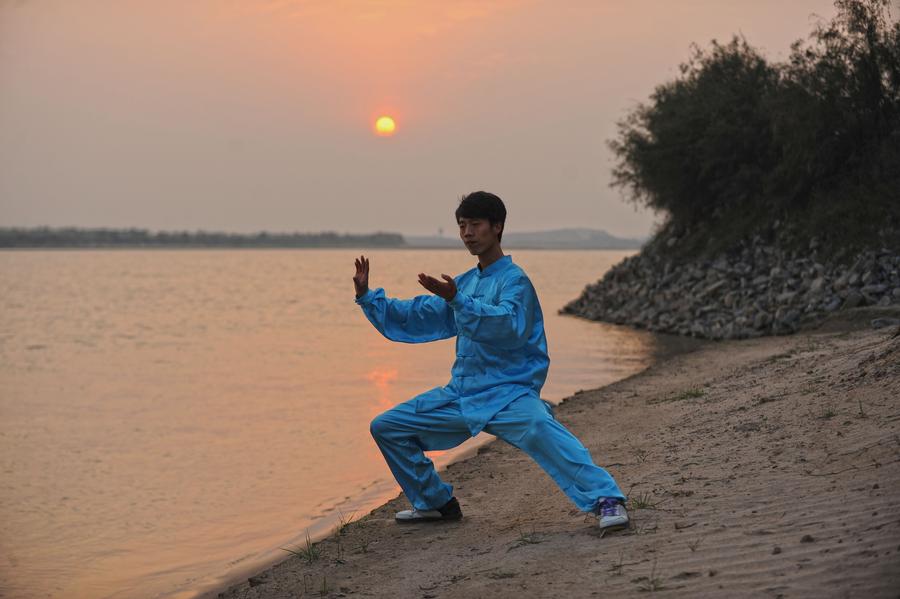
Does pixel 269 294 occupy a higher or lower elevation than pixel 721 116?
lower

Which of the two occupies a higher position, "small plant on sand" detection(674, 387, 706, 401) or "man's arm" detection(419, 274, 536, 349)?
"man's arm" detection(419, 274, 536, 349)

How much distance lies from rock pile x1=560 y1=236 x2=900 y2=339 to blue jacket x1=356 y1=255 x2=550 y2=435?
42.3 ft

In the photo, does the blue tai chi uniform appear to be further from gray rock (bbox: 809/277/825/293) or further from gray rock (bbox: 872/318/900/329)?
gray rock (bbox: 809/277/825/293)

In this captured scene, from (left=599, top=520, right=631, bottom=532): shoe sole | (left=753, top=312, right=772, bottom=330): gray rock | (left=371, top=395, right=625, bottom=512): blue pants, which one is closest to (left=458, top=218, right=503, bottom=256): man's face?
(left=371, top=395, right=625, bottom=512): blue pants

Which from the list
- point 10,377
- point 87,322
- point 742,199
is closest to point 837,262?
point 742,199

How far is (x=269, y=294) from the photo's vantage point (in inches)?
1745

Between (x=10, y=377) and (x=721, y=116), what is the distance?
63.1 feet

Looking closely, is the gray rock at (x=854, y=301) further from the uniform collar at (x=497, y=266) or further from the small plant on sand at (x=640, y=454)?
the uniform collar at (x=497, y=266)

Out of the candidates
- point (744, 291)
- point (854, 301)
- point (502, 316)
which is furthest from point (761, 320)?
point (502, 316)

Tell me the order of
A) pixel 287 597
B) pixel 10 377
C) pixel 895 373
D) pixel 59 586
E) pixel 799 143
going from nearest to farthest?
pixel 287 597 → pixel 59 586 → pixel 895 373 → pixel 10 377 → pixel 799 143

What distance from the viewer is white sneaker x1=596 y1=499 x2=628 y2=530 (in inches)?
190

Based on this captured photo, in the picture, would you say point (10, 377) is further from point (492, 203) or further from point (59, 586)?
point (492, 203)

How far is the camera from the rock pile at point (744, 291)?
1784cm

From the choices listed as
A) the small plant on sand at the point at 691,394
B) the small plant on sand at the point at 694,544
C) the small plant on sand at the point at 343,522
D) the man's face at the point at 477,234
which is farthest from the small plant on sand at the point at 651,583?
the small plant on sand at the point at 691,394
